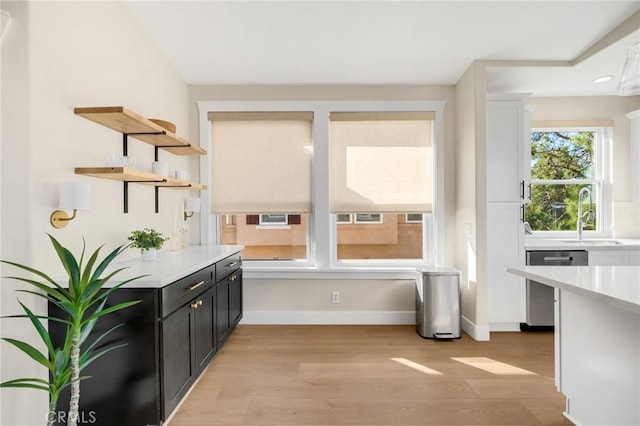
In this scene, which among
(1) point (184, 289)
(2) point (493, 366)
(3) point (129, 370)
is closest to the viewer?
(3) point (129, 370)

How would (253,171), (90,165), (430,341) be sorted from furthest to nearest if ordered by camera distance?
(253,171), (430,341), (90,165)

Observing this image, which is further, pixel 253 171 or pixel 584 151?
pixel 584 151

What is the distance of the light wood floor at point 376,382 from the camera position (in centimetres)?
220

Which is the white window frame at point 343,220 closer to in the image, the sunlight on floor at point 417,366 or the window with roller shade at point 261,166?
the window with roller shade at point 261,166

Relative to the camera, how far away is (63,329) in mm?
1800

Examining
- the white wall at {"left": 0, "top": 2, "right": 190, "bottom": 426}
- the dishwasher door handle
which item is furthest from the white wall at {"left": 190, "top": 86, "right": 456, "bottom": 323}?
the white wall at {"left": 0, "top": 2, "right": 190, "bottom": 426}

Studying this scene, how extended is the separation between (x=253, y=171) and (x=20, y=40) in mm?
2399

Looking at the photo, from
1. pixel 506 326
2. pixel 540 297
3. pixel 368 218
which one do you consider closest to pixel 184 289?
pixel 368 218

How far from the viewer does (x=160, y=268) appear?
2.22 meters

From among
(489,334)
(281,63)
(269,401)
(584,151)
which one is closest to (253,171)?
(281,63)

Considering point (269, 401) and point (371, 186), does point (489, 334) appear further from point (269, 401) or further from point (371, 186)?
point (269, 401)

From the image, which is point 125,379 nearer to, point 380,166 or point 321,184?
point 321,184

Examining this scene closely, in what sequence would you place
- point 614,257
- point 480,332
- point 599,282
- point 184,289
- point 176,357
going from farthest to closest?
point 614,257 < point 480,332 < point 184,289 < point 176,357 < point 599,282

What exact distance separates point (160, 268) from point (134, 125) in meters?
0.93
